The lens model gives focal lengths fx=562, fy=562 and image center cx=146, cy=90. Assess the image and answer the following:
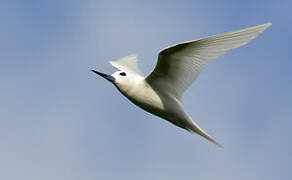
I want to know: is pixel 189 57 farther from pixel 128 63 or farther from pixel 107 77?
pixel 128 63

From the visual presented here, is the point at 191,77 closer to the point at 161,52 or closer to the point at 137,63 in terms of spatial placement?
the point at 161,52

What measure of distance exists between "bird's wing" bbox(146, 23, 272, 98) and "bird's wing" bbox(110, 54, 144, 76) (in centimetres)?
332

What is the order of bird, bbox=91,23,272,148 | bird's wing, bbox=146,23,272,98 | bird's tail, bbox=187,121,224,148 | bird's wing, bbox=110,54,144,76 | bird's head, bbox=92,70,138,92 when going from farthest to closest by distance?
bird's wing, bbox=110,54,144,76, bird's head, bbox=92,70,138,92, bird's tail, bbox=187,121,224,148, bird, bbox=91,23,272,148, bird's wing, bbox=146,23,272,98

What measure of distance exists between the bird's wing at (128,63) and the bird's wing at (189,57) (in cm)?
332

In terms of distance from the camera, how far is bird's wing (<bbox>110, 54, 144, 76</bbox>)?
54.6 feet

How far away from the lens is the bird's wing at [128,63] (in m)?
16.6

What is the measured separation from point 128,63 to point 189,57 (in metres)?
4.86

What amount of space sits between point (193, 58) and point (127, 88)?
1745 millimetres

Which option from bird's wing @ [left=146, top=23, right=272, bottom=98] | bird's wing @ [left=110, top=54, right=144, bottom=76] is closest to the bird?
bird's wing @ [left=146, top=23, right=272, bottom=98]

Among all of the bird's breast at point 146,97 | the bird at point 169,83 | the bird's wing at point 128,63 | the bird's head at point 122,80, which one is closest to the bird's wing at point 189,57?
the bird at point 169,83

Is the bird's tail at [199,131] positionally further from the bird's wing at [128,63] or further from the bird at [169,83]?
the bird's wing at [128,63]

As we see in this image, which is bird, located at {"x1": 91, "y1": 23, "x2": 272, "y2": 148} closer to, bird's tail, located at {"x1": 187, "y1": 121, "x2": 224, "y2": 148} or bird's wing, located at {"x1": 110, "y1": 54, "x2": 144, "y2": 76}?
bird's tail, located at {"x1": 187, "y1": 121, "x2": 224, "y2": 148}

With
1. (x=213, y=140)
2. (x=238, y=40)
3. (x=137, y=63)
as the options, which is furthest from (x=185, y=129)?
(x=137, y=63)

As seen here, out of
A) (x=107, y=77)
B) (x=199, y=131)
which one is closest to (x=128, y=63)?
(x=107, y=77)
